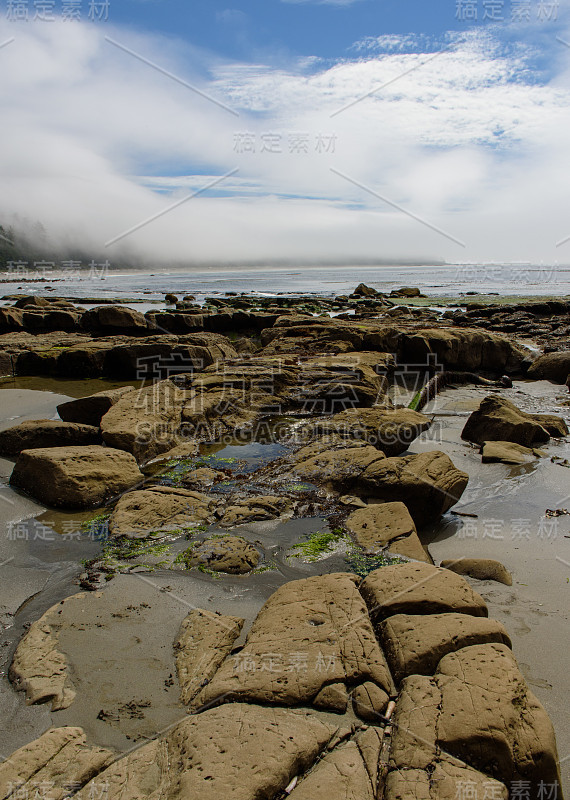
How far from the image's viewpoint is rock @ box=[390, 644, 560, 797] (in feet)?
6.35

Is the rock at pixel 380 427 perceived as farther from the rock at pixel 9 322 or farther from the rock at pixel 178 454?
the rock at pixel 9 322

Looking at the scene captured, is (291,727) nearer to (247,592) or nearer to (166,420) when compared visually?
(247,592)

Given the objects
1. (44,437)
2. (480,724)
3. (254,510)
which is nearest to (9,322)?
(44,437)

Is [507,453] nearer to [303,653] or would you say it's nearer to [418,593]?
[418,593]

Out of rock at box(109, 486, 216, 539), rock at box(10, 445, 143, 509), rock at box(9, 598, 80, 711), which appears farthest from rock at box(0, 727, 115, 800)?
rock at box(10, 445, 143, 509)

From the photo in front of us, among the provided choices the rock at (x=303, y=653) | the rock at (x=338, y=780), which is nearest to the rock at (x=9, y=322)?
the rock at (x=303, y=653)

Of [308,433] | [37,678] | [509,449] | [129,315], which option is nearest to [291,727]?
[37,678]

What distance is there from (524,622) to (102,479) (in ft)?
11.7

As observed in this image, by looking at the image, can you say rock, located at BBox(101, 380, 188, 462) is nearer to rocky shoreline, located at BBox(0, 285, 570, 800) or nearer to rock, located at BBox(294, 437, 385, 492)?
rocky shoreline, located at BBox(0, 285, 570, 800)

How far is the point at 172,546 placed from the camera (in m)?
3.99

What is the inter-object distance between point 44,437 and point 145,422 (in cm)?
107

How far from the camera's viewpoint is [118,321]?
1438 cm

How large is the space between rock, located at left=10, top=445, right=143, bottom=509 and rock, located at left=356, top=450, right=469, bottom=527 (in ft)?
7.41

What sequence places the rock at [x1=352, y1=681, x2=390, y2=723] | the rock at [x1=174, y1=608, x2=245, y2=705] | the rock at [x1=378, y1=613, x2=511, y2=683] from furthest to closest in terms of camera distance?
the rock at [x1=174, y1=608, x2=245, y2=705] → the rock at [x1=378, y1=613, x2=511, y2=683] → the rock at [x1=352, y1=681, x2=390, y2=723]
